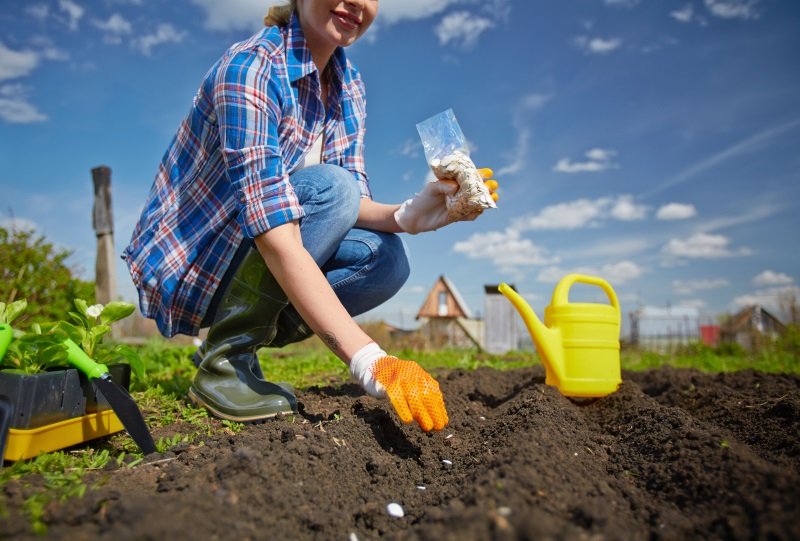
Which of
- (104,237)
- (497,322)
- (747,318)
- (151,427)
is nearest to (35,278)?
(104,237)

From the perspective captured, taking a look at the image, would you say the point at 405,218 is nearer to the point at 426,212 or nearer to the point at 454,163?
the point at 426,212

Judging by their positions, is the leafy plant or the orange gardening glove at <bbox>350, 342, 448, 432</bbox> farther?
the leafy plant

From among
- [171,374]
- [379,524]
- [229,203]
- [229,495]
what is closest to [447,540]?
[379,524]

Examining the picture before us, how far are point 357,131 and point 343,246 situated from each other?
0.64 metres

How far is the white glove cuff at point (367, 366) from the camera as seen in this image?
1770mm

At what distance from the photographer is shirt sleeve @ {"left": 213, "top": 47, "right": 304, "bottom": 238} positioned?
1.92m

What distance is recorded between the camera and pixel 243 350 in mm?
2383

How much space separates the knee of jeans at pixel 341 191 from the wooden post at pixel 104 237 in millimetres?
6035

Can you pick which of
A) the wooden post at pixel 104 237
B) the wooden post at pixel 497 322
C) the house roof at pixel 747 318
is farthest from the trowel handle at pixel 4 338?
the house roof at pixel 747 318

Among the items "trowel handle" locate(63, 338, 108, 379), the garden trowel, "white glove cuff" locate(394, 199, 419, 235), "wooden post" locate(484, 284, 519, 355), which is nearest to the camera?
the garden trowel

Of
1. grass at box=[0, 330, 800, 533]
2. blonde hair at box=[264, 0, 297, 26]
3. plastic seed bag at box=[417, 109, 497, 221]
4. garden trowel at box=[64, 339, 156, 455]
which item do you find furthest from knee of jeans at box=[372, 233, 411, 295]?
garden trowel at box=[64, 339, 156, 455]

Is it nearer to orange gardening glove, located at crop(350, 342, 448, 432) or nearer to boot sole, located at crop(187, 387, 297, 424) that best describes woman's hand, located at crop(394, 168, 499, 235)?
orange gardening glove, located at crop(350, 342, 448, 432)

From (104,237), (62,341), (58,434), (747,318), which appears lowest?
(747,318)

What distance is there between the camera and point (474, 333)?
499 inches
